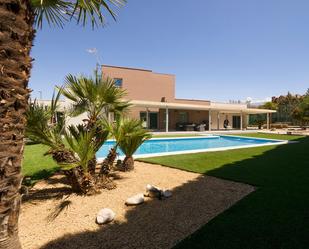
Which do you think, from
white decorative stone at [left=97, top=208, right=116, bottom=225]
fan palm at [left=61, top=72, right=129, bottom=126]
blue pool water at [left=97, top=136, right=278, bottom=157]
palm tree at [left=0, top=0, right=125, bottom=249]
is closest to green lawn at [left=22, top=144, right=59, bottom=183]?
fan palm at [left=61, top=72, right=129, bottom=126]

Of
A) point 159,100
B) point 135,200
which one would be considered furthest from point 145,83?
point 135,200

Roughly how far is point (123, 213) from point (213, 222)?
70.0 inches

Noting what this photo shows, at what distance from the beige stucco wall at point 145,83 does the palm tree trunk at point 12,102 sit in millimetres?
25606

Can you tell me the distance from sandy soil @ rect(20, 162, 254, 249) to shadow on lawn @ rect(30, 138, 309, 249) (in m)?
0.02

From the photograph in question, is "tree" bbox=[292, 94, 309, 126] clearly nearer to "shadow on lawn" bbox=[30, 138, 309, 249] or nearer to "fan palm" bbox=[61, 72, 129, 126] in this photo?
"shadow on lawn" bbox=[30, 138, 309, 249]

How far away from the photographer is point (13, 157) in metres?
2.10

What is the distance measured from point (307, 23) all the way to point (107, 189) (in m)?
17.2

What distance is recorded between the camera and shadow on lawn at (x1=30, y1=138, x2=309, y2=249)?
3.26 meters

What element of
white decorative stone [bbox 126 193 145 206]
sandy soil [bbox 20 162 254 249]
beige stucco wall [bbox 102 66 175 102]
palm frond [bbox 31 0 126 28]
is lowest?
sandy soil [bbox 20 162 254 249]

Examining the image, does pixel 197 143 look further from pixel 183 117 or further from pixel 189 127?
pixel 183 117

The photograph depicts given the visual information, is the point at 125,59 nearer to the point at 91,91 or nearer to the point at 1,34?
the point at 91,91

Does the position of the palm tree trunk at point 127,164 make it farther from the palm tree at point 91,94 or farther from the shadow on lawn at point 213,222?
the shadow on lawn at point 213,222

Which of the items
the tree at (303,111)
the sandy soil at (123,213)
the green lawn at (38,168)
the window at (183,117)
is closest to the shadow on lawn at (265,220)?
the sandy soil at (123,213)

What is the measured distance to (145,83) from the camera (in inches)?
1187
